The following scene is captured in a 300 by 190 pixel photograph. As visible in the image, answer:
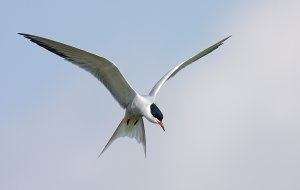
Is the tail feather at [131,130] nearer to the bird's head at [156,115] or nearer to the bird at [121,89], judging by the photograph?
the bird at [121,89]

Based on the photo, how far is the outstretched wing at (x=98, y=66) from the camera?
11.0 meters

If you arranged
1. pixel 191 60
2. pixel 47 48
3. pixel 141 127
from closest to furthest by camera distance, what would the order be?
pixel 47 48 → pixel 141 127 → pixel 191 60

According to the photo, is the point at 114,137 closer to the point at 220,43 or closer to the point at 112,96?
the point at 112,96

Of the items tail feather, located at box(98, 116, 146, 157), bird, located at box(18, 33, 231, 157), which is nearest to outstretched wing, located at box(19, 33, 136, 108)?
bird, located at box(18, 33, 231, 157)

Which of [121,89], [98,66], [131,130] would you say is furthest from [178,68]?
[98,66]

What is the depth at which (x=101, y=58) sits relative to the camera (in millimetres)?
11453

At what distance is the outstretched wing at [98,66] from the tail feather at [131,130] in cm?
34

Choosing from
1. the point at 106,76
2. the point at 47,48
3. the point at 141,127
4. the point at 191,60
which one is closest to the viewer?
the point at 47,48

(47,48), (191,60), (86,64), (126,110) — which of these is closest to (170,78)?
(191,60)

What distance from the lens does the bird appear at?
439 inches

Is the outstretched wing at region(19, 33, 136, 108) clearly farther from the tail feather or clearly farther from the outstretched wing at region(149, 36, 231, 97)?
the outstretched wing at region(149, 36, 231, 97)

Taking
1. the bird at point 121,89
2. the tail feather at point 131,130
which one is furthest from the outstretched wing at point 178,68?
the tail feather at point 131,130

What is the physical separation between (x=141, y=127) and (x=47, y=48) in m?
2.56

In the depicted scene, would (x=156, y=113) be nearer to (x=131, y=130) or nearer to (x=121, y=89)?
(x=121, y=89)
